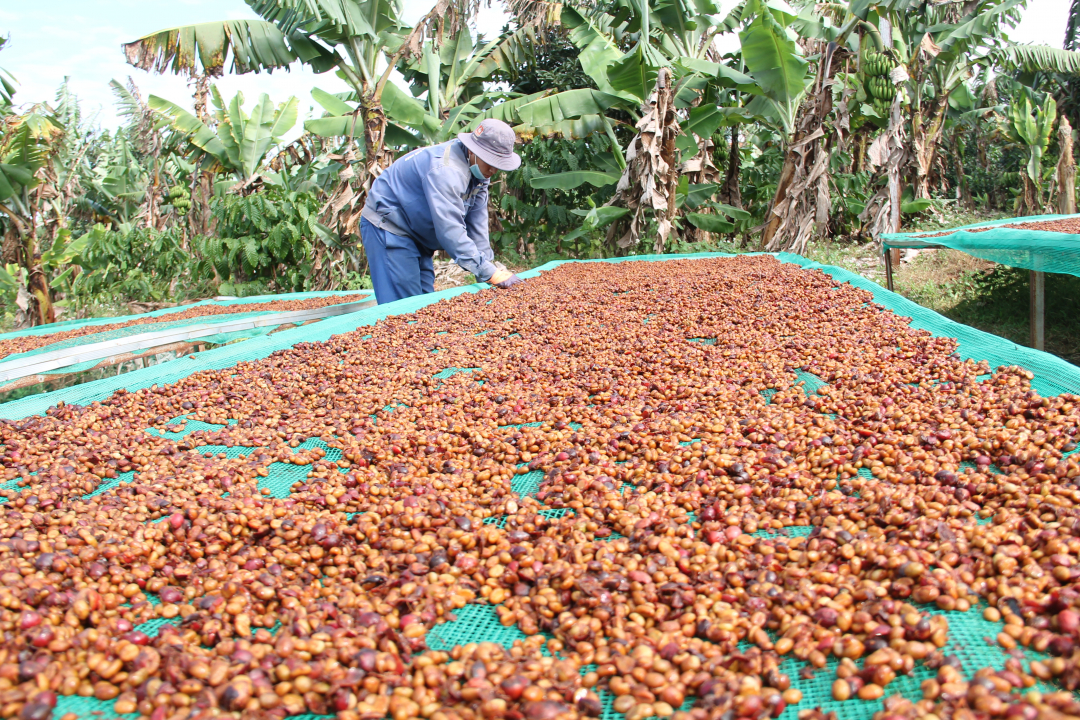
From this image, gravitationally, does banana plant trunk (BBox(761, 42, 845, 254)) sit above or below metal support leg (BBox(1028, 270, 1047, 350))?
above

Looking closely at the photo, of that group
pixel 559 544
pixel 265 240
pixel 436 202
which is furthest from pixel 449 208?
pixel 265 240

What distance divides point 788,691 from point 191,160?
38.9 feet

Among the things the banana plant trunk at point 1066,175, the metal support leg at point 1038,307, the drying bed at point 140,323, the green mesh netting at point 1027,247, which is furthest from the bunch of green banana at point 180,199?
the banana plant trunk at point 1066,175

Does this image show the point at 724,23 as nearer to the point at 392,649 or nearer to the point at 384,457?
the point at 384,457

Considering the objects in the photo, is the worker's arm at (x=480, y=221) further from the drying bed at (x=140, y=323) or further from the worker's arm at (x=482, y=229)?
the drying bed at (x=140, y=323)

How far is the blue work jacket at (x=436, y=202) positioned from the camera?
4184 millimetres

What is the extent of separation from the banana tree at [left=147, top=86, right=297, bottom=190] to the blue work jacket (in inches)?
241

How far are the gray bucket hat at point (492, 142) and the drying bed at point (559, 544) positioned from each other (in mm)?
1984

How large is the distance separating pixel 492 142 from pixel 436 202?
0.52 m

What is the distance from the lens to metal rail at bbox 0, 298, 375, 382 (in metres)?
3.42

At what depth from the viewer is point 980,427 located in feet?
6.24

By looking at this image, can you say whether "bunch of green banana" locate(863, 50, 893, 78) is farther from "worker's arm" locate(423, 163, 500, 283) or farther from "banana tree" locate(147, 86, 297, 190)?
"banana tree" locate(147, 86, 297, 190)

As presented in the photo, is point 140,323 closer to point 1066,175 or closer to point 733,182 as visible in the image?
point 733,182

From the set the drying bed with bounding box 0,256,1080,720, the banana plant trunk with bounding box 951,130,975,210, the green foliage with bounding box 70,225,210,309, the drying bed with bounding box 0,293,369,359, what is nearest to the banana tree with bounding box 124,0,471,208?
the drying bed with bounding box 0,293,369,359
